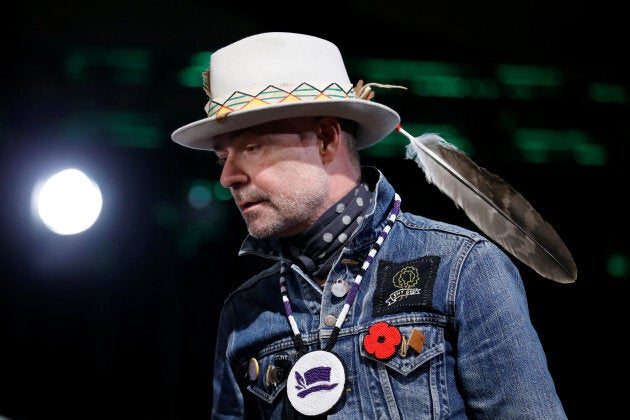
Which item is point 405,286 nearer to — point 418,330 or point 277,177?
point 418,330

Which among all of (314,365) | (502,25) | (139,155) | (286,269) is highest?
(502,25)

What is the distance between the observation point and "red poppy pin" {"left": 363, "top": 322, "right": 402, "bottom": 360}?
1729 mm

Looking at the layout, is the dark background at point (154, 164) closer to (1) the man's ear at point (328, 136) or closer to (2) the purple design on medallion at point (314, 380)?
(1) the man's ear at point (328, 136)

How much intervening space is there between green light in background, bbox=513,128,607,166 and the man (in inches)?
31.9

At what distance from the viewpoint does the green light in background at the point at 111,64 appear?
2904mm

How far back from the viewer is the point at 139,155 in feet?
9.60

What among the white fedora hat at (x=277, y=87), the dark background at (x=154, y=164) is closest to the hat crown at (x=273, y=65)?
the white fedora hat at (x=277, y=87)

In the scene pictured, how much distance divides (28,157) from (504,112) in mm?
1779

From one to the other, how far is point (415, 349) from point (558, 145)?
1.26 meters

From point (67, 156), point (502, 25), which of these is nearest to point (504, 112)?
point (502, 25)

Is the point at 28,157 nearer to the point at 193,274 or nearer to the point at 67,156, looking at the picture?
the point at 67,156

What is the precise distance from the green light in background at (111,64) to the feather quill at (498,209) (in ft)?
4.15

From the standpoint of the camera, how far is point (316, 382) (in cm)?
177

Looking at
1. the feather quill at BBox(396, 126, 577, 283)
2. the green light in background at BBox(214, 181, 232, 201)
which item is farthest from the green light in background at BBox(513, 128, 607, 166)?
the green light in background at BBox(214, 181, 232, 201)
